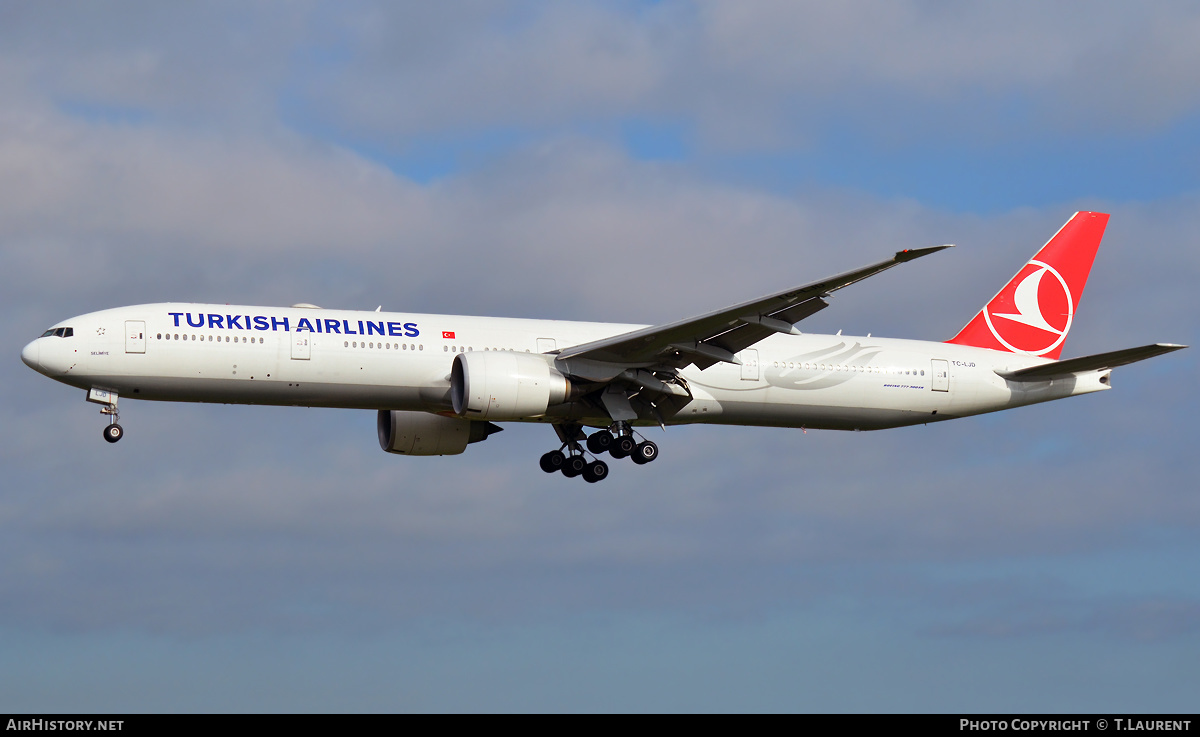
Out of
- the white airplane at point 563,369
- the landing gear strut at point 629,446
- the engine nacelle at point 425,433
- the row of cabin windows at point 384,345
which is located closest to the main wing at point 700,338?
the white airplane at point 563,369

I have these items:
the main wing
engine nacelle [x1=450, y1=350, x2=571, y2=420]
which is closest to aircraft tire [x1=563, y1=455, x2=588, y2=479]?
the main wing

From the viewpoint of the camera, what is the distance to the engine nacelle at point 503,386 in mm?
35156

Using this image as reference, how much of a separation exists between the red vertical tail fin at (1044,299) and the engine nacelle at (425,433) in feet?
49.3

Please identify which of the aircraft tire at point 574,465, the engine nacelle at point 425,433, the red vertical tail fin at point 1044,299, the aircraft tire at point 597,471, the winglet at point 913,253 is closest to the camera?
the winglet at point 913,253

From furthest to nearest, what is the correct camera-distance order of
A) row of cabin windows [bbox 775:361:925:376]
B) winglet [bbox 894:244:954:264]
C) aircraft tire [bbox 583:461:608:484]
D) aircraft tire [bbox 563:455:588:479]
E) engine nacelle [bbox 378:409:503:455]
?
engine nacelle [bbox 378:409:503:455] < aircraft tire [bbox 563:455:588:479] < aircraft tire [bbox 583:461:608:484] < row of cabin windows [bbox 775:361:925:376] < winglet [bbox 894:244:954:264]

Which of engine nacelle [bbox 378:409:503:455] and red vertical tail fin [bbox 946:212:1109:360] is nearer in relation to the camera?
engine nacelle [bbox 378:409:503:455]

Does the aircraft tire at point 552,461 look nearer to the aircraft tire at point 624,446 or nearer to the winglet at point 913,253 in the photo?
→ the aircraft tire at point 624,446

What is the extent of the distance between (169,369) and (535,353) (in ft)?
30.4

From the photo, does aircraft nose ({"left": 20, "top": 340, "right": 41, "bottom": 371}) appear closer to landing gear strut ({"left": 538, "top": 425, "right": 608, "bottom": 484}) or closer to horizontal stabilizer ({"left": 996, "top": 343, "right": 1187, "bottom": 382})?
landing gear strut ({"left": 538, "top": 425, "right": 608, "bottom": 484})

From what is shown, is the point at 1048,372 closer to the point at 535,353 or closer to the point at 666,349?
the point at 666,349

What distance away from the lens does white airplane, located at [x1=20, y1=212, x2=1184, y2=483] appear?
35031mm

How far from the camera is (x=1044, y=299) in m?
44.6
